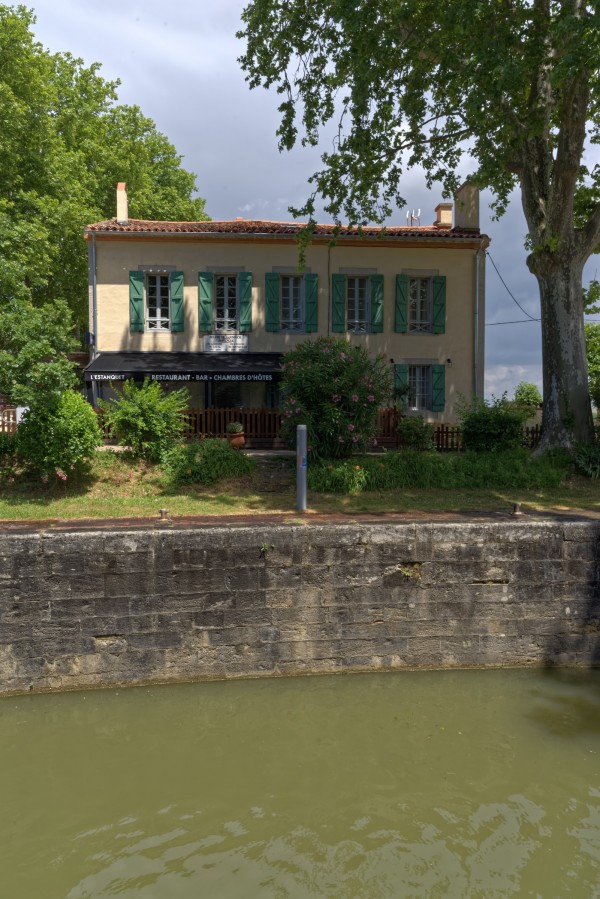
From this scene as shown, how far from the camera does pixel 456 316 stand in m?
16.5

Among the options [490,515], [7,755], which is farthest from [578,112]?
[7,755]

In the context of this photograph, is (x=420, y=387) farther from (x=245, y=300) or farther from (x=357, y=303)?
(x=245, y=300)

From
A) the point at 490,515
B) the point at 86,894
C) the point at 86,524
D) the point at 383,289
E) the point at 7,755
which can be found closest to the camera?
the point at 86,894

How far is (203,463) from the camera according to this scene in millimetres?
10227

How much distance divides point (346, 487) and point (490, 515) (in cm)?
249

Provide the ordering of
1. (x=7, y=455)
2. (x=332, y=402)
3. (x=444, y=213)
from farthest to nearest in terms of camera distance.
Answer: (x=444, y=213) < (x=332, y=402) < (x=7, y=455)

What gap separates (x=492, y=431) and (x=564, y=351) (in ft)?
6.53

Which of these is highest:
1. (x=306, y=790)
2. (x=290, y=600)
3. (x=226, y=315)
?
(x=226, y=315)

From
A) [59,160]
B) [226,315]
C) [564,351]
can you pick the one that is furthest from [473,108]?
[59,160]

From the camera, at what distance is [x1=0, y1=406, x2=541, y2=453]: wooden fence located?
13391mm

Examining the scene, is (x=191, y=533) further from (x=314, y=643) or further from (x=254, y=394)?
(x=254, y=394)

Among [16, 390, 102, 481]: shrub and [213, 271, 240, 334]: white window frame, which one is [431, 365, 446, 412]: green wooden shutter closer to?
[213, 271, 240, 334]: white window frame

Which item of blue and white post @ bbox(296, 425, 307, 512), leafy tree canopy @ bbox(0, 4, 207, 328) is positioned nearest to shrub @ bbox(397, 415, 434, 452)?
blue and white post @ bbox(296, 425, 307, 512)

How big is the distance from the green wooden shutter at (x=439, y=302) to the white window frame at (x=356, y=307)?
1776 mm
